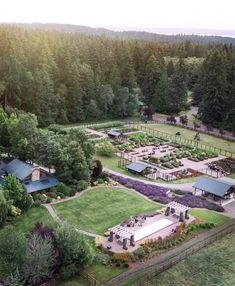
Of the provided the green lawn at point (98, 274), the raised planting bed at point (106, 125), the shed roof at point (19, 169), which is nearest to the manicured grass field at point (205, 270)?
the green lawn at point (98, 274)

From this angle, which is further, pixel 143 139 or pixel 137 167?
pixel 143 139

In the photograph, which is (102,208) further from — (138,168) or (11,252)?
(11,252)

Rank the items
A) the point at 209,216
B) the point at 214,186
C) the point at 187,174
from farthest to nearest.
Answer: the point at 187,174 → the point at 214,186 → the point at 209,216

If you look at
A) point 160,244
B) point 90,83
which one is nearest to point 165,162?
point 160,244

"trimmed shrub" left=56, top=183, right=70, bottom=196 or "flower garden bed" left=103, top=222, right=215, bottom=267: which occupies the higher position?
"trimmed shrub" left=56, top=183, right=70, bottom=196

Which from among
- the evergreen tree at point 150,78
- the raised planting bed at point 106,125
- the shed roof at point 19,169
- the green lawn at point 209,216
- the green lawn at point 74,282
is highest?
the evergreen tree at point 150,78

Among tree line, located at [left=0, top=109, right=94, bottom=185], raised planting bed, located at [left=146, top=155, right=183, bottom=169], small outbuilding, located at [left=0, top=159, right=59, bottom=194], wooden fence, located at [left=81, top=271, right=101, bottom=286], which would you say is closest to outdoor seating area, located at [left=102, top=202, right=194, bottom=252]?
wooden fence, located at [left=81, top=271, right=101, bottom=286]

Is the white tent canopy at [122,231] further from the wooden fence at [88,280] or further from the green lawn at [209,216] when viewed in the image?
the green lawn at [209,216]

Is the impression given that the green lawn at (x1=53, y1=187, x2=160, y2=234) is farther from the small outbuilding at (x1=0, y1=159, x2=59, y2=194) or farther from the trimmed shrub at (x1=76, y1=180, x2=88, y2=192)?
the small outbuilding at (x1=0, y1=159, x2=59, y2=194)
